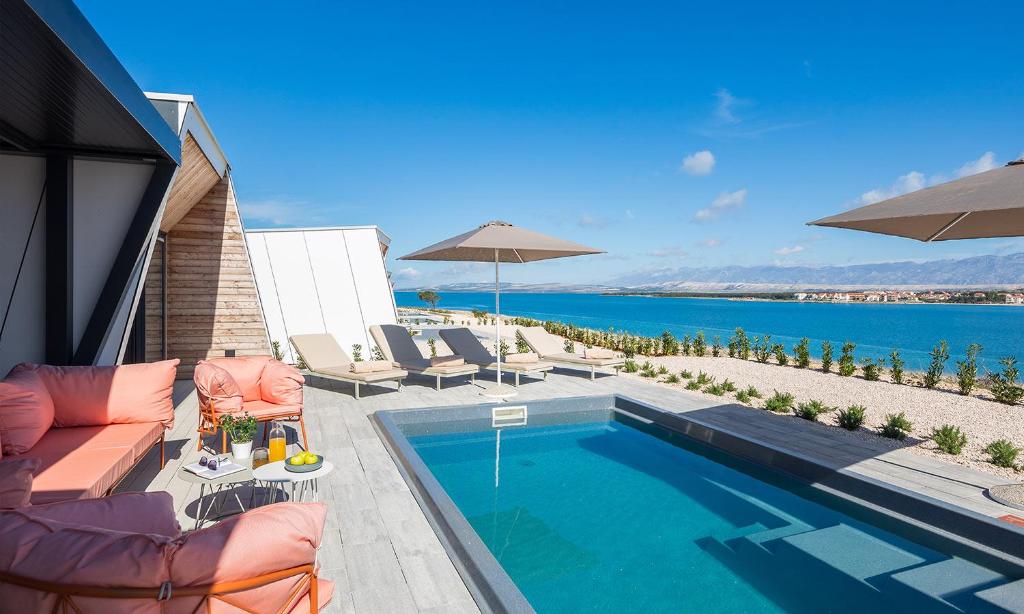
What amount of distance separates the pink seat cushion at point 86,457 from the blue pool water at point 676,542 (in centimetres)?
229

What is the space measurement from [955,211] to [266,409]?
532 centimetres

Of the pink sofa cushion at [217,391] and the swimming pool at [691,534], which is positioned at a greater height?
the pink sofa cushion at [217,391]

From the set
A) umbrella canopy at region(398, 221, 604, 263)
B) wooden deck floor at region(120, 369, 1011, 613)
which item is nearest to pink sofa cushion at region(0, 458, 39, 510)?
wooden deck floor at region(120, 369, 1011, 613)

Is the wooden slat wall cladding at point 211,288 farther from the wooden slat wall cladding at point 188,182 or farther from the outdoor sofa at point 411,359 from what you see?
the outdoor sofa at point 411,359

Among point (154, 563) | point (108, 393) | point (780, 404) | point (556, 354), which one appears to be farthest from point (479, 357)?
point (154, 563)

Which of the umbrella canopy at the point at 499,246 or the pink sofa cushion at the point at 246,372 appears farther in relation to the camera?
the umbrella canopy at the point at 499,246

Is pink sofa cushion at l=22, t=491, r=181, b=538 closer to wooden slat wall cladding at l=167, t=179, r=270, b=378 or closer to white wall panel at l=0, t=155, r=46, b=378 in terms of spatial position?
white wall panel at l=0, t=155, r=46, b=378

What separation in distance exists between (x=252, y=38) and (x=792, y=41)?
661 inches

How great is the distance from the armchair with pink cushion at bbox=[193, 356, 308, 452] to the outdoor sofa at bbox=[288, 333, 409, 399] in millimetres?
1820

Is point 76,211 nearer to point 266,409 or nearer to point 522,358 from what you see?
point 266,409

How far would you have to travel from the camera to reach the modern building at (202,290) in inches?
327

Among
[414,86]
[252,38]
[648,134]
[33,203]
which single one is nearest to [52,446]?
[33,203]

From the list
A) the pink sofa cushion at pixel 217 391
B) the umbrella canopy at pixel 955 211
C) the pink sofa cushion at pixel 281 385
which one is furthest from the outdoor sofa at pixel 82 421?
the umbrella canopy at pixel 955 211

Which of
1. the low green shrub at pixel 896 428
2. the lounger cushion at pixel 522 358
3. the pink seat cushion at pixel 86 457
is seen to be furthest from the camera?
the lounger cushion at pixel 522 358
